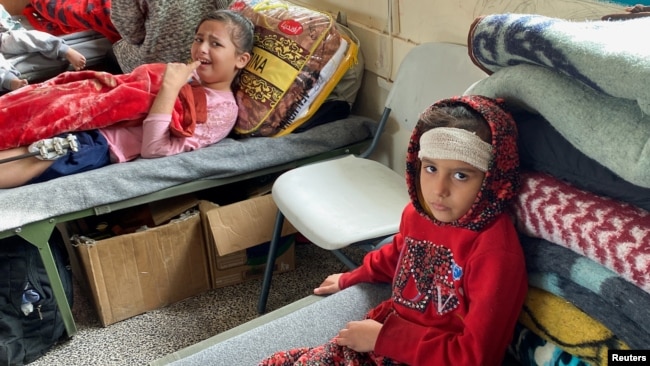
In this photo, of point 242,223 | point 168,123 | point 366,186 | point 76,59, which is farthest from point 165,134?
point 76,59

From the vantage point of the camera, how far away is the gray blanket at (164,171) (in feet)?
5.90

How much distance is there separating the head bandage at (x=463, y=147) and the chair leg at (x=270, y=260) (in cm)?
95

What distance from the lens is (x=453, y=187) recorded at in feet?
3.53

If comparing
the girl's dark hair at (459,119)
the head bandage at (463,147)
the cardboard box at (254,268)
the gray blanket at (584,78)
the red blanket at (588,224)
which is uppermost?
the gray blanket at (584,78)

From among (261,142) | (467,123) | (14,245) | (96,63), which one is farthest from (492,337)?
(96,63)

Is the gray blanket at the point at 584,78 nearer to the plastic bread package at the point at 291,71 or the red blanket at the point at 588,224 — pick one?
the red blanket at the point at 588,224

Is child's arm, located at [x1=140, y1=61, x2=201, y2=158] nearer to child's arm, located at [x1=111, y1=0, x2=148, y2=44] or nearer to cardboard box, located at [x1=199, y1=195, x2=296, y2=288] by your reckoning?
cardboard box, located at [x1=199, y1=195, x2=296, y2=288]

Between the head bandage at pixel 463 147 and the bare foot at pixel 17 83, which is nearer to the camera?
the head bandage at pixel 463 147

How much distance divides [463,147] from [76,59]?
2.16 m

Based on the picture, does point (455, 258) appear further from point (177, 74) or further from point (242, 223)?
point (177, 74)

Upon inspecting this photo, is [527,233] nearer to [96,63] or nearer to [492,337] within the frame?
[492,337]

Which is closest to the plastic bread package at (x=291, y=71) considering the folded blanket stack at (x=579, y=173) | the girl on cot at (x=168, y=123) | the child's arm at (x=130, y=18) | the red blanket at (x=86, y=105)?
the girl on cot at (x=168, y=123)

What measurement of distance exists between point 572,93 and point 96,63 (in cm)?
244

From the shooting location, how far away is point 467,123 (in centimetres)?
108
